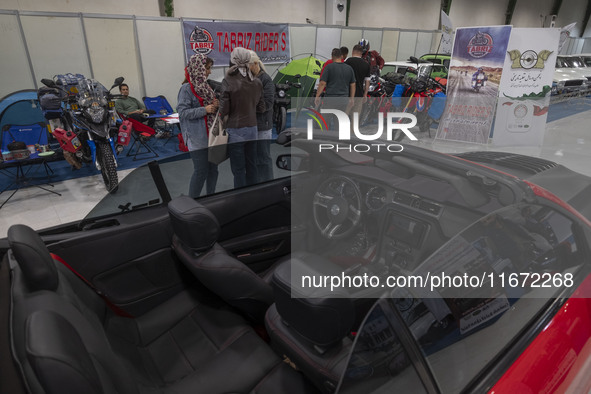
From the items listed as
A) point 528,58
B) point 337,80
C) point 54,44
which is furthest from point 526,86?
point 54,44

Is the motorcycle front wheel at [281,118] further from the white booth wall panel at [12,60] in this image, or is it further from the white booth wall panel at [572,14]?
the white booth wall panel at [572,14]

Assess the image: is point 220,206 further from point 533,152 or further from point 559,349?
point 533,152

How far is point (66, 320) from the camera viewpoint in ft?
3.57

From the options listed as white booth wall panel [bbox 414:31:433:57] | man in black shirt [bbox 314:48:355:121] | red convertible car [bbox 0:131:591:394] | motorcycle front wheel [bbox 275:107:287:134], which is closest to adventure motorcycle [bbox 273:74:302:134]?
motorcycle front wheel [bbox 275:107:287:134]

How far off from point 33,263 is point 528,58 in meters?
6.80

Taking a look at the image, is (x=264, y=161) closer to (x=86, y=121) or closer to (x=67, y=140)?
(x=86, y=121)

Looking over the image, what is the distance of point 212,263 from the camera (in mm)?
1766

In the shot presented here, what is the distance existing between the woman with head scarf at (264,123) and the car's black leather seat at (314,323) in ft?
4.53

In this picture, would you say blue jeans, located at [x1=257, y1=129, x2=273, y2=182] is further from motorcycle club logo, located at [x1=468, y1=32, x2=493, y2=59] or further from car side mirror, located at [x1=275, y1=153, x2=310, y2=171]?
motorcycle club logo, located at [x1=468, y1=32, x2=493, y2=59]

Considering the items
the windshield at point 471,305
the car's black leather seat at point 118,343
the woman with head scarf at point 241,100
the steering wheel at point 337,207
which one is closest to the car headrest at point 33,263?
the car's black leather seat at point 118,343

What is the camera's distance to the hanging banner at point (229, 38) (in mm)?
7629

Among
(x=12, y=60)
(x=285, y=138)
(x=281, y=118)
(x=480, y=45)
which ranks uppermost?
(x=480, y=45)

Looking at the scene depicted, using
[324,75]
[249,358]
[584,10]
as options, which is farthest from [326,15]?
[584,10]

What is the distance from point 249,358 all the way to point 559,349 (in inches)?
46.2
